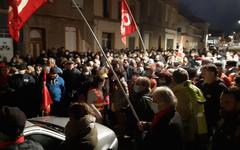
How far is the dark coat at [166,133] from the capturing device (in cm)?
337

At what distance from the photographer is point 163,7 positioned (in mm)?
39156

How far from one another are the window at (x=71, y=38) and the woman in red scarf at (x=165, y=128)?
15.3 metres

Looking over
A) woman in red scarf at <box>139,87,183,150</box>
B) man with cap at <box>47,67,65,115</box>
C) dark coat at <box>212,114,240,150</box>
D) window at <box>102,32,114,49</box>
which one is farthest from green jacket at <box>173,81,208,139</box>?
window at <box>102,32,114,49</box>

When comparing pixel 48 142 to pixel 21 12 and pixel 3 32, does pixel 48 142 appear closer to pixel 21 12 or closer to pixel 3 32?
pixel 21 12

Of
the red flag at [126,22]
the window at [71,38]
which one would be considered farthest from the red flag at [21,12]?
the window at [71,38]

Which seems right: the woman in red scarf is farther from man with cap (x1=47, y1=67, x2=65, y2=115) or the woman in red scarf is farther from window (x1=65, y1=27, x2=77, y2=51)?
window (x1=65, y1=27, x2=77, y2=51)

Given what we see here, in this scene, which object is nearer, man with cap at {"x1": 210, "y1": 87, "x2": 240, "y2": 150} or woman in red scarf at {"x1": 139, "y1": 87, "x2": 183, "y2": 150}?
man with cap at {"x1": 210, "y1": 87, "x2": 240, "y2": 150}

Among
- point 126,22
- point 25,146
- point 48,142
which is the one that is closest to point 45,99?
point 48,142

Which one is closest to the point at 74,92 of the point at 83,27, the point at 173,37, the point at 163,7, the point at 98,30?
the point at 83,27

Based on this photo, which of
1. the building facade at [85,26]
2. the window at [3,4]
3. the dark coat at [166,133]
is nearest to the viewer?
the dark coat at [166,133]

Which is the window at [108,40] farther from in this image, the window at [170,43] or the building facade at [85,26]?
the window at [170,43]

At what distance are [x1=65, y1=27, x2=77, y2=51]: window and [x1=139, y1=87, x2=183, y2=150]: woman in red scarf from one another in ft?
50.2

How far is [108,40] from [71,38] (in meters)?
6.12

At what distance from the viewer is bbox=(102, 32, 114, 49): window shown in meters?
23.7
